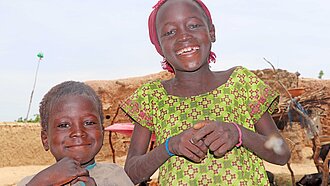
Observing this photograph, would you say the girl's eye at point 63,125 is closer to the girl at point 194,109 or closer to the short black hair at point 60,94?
the short black hair at point 60,94

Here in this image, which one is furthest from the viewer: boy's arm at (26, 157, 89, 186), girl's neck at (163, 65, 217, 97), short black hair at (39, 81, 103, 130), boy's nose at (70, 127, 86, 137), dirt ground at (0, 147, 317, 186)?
dirt ground at (0, 147, 317, 186)

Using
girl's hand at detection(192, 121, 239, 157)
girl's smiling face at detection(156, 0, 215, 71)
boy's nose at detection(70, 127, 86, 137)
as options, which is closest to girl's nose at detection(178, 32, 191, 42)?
girl's smiling face at detection(156, 0, 215, 71)

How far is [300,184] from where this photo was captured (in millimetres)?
7445

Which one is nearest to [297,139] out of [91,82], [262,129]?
[91,82]

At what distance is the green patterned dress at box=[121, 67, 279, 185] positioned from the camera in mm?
1614

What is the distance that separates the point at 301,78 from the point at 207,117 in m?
13.1

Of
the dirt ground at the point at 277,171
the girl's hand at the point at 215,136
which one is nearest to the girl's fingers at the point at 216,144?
the girl's hand at the point at 215,136

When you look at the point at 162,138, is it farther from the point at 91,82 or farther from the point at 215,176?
the point at 91,82

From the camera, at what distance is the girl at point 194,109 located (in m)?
1.61

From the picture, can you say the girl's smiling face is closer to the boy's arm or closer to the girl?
the girl

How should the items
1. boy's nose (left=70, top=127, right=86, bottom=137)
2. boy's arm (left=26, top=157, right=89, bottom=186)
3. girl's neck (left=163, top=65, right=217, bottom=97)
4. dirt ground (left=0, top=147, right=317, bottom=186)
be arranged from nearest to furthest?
boy's arm (left=26, top=157, right=89, bottom=186) < boy's nose (left=70, top=127, right=86, bottom=137) < girl's neck (left=163, top=65, right=217, bottom=97) < dirt ground (left=0, top=147, right=317, bottom=186)

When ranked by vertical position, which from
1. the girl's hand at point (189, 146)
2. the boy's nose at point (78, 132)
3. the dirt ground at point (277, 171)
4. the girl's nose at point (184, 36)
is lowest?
the dirt ground at point (277, 171)

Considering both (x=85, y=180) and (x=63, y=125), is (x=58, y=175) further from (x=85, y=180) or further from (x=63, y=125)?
(x=63, y=125)

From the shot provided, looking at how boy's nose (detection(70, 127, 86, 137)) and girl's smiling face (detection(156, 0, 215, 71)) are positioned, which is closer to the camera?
boy's nose (detection(70, 127, 86, 137))
